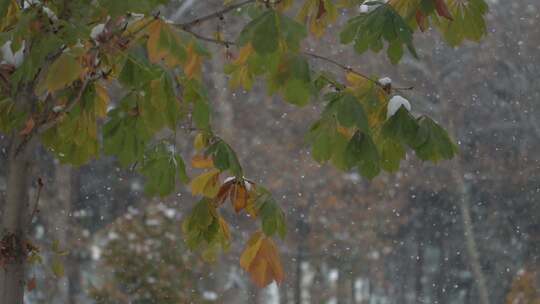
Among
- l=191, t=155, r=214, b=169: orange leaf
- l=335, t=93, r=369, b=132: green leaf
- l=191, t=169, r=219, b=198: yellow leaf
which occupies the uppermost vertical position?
l=335, t=93, r=369, b=132: green leaf

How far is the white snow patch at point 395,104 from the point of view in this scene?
2.03 m

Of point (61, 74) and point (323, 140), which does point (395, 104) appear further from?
point (61, 74)

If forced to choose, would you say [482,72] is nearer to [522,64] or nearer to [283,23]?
[522,64]

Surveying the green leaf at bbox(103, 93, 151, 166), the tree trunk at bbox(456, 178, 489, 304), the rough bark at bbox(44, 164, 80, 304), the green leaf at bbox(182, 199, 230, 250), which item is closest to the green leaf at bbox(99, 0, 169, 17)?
the green leaf at bbox(103, 93, 151, 166)

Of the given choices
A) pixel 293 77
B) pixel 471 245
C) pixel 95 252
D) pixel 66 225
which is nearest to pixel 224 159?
pixel 293 77

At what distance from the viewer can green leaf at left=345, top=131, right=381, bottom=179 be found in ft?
6.51

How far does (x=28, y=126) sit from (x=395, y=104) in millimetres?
780

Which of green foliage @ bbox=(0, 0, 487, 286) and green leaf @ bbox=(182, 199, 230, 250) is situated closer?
green foliage @ bbox=(0, 0, 487, 286)

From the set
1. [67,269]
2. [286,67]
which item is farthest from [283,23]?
[67,269]

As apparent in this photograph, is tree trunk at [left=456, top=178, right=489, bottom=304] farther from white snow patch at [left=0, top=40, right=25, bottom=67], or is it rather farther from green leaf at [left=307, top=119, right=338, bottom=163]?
white snow patch at [left=0, top=40, right=25, bottom=67]

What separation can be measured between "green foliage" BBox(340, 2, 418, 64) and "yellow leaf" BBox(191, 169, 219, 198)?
468 mm

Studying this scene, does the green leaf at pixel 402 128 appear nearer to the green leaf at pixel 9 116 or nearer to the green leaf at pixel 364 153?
the green leaf at pixel 364 153

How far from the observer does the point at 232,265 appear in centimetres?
1043

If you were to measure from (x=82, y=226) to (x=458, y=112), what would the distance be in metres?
4.27
